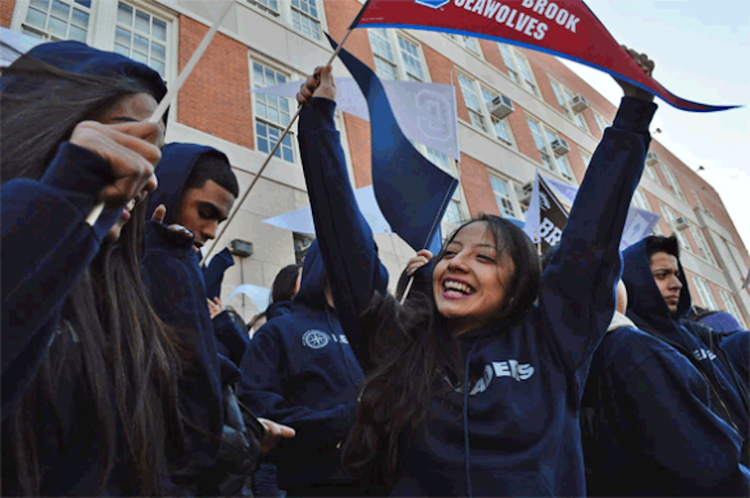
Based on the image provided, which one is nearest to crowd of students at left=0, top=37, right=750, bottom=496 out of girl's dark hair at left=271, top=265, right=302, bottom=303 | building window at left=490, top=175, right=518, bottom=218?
girl's dark hair at left=271, top=265, right=302, bottom=303

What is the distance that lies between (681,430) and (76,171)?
6.89 ft

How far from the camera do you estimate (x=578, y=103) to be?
66.5ft

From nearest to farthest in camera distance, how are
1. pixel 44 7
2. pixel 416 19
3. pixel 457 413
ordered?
pixel 457 413, pixel 416 19, pixel 44 7

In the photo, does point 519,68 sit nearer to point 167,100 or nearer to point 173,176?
point 173,176

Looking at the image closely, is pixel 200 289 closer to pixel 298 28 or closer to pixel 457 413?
pixel 457 413

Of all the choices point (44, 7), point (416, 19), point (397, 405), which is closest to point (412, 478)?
point (397, 405)

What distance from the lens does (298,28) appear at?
10961 mm

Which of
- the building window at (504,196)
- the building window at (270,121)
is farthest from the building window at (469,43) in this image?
the building window at (270,121)

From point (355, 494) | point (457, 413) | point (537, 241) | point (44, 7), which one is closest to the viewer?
point (457, 413)

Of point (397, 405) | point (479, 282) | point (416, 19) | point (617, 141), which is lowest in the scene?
point (397, 405)

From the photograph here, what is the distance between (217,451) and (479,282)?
1.04 metres

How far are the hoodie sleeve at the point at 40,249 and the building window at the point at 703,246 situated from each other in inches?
1084

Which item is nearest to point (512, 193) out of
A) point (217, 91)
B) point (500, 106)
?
point (500, 106)

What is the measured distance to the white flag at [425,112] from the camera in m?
3.97
